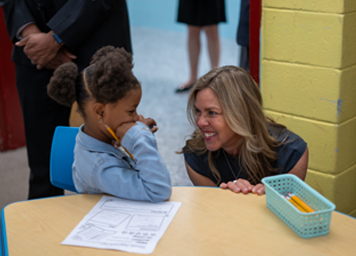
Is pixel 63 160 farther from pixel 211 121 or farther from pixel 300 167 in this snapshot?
pixel 300 167

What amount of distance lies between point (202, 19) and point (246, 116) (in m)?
2.65

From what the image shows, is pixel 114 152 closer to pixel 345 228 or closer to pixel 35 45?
pixel 345 228

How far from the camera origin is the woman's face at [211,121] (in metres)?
1.68

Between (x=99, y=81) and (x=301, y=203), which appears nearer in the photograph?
(x=301, y=203)

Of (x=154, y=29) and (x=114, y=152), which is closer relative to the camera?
(x=114, y=152)

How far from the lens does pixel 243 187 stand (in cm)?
137

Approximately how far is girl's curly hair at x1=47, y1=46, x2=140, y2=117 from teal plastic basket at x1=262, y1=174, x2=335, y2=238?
1.72 feet

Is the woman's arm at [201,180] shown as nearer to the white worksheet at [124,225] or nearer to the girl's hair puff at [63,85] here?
the white worksheet at [124,225]

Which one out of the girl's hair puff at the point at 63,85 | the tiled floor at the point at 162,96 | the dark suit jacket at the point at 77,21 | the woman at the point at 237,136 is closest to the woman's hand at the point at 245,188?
the woman at the point at 237,136

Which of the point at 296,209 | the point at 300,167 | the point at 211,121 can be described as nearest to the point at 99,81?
the point at 211,121

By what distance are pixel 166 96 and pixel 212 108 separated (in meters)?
2.82

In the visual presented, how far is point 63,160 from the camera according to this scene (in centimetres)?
164

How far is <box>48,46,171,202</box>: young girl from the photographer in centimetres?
131

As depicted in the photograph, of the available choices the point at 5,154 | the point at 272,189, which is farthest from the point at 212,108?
the point at 5,154
